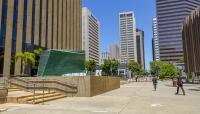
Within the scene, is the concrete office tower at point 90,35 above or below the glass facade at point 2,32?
above

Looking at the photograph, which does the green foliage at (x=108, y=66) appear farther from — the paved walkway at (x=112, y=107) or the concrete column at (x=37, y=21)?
the paved walkway at (x=112, y=107)

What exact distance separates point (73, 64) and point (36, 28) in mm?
23382

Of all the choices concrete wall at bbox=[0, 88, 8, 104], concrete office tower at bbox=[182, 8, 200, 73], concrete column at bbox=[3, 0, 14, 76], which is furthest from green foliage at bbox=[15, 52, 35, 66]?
concrete office tower at bbox=[182, 8, 200, 73]

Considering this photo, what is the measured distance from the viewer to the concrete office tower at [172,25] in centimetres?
17112

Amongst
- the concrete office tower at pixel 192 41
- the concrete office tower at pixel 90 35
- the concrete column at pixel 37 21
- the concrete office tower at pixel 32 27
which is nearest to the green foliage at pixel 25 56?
the concrete office tower at pixel 32 27

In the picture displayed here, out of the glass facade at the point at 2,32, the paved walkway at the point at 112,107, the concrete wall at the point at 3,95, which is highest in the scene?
the glass facade at the point at 2,32

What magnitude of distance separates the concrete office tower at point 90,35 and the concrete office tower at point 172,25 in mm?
46887

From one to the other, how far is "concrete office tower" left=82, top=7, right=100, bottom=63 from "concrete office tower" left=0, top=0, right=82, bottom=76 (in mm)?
101385

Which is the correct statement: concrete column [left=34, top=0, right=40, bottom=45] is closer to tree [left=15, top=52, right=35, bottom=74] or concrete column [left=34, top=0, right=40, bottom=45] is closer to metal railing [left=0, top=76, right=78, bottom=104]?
tree [left=15, top=52, right=35, bottom=74]

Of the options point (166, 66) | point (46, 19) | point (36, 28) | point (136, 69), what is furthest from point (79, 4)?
point (136, 69)

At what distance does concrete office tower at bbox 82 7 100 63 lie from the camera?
168 metres

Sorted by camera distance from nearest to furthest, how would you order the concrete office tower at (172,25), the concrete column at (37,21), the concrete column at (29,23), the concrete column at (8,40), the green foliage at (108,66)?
the concrete column at (8,40), the concrete column at (29,23), the concrete column at (37,21), the green foliage at (108,66), the concrete office tower at (172,25)

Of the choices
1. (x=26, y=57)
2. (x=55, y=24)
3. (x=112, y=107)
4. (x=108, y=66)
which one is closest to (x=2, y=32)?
(x=26, y=57)

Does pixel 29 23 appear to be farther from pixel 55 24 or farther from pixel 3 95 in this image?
pixel 3 95
